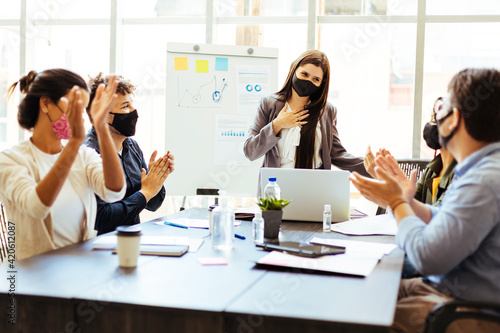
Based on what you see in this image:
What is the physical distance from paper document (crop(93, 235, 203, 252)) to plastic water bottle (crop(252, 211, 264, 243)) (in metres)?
0.21

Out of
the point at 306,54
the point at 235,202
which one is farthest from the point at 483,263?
the point at 235,202

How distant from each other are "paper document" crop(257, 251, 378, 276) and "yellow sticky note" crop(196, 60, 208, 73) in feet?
9.52

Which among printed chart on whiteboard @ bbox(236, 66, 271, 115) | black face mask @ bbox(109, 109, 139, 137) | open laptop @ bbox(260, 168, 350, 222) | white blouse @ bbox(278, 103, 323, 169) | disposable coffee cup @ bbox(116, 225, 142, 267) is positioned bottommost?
disposable coffee cup @ bbox(116, 225, 142, 267)

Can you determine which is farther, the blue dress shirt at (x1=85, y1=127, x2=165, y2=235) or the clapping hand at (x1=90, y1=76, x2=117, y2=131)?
the blue dress shirt at (x1=85, y1=127, x2=165, y2=235)

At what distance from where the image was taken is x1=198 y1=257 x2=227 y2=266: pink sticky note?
160 centimetres

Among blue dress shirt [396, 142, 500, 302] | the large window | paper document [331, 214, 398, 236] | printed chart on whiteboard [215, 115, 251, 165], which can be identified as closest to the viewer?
blue dress shirt [396, 142, 500, 302]

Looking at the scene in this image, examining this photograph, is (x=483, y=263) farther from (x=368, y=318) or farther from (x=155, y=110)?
(x=155, y=110)

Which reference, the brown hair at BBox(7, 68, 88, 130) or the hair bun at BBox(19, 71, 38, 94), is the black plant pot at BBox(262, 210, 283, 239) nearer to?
the brown hair at BBox(7, 68, 88, 130)

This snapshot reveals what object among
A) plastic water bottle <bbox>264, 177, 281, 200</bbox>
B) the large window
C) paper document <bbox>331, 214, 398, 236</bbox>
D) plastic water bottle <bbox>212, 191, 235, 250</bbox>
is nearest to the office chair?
plastic water bottle <bbox>212, 191, 235, 250</bbox>

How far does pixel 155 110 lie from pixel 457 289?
13.7 ft

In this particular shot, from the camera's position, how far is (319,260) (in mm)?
1633

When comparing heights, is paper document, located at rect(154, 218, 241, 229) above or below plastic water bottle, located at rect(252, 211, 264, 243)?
below

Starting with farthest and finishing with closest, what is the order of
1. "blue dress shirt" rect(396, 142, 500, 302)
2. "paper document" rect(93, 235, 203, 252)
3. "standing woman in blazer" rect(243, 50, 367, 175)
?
"standing woman in blazer" rect(243, 50, 367, 175) < "paper document" rect(93, 235, 203, 252) < "blue dress shirt" rect(396, 142, 500, 302)

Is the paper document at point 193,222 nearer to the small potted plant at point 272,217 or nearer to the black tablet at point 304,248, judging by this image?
the small potted plant at point 272,217
